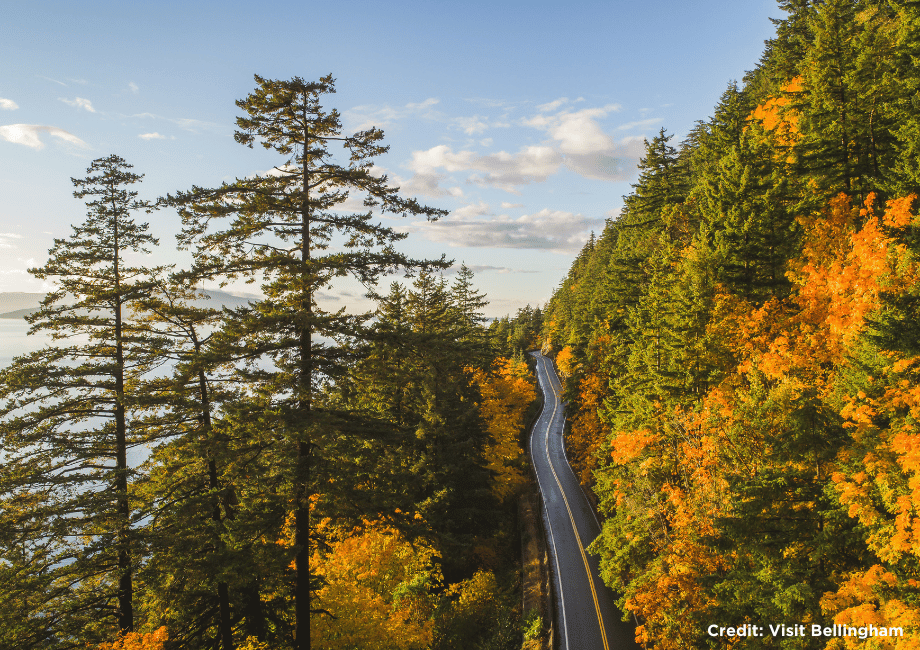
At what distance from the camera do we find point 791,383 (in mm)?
12383

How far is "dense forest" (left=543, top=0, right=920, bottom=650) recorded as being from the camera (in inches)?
370

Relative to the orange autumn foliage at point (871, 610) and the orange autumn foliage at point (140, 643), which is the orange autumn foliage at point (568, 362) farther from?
the orange autumn foliage at point (140, 643)

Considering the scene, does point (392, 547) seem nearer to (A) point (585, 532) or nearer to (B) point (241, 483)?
(B) point (241, 483)

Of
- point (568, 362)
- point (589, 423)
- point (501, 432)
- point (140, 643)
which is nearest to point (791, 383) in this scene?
point (140, 643)

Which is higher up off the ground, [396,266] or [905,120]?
[905,120]

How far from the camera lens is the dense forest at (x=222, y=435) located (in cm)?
1039

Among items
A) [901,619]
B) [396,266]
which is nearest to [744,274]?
[901,619]

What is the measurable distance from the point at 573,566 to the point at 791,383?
1981 cm

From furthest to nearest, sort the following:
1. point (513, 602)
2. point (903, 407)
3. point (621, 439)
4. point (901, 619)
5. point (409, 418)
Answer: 1. point (409, 418)
2. point (513, 602)
3. point (621, 439)
4. point (903, 407)
5. point (901, 619)

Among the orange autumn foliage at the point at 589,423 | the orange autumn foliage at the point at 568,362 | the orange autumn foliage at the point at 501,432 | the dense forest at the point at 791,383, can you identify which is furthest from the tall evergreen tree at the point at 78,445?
the orange autumn foliage at the point at 568,362

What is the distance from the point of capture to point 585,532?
31.5 meters

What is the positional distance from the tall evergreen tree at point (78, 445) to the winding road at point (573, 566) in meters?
18.6

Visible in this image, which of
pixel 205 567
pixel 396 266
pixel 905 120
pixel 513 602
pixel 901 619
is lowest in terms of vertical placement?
pixel 513 602

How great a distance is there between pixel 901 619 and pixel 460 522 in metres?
20.7
